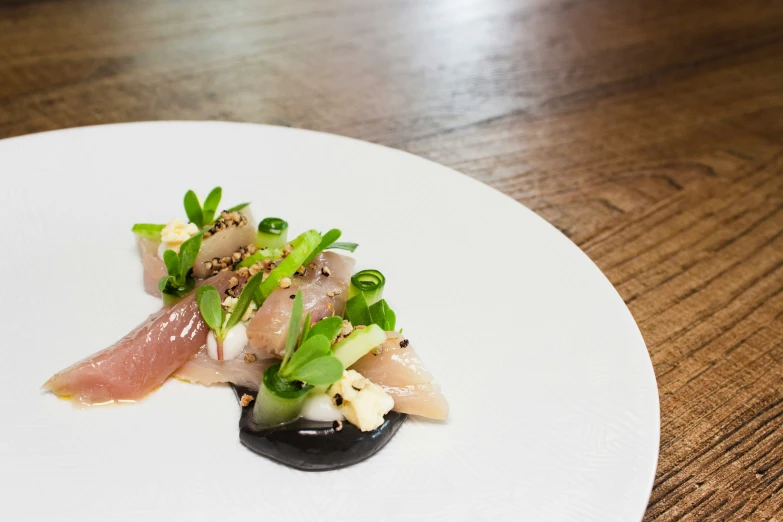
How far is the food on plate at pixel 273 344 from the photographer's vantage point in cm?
140

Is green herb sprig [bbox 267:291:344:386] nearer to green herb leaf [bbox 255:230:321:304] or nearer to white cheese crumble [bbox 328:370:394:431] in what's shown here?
white cheese crumble [bbox 328:370:394:431]

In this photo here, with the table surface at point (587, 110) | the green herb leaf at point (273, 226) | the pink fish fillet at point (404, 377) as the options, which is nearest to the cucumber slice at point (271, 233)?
the green herb leaf at point (273, 226)

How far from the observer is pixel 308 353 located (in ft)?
4.63

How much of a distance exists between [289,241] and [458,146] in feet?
3.28

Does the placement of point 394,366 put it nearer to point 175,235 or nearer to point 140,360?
point 140,360

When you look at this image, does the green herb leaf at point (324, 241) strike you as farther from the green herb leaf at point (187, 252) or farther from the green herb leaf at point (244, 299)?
the green herb leaf at point (187, 252)

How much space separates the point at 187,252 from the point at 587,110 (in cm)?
192

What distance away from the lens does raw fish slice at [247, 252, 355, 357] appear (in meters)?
1.53

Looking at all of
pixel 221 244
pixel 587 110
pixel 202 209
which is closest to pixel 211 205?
pixel 202 209

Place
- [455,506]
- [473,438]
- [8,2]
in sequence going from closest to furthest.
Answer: [455,506] → [473,438] → [8,2]

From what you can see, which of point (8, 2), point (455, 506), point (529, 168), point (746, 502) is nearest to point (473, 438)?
point (455, 506)

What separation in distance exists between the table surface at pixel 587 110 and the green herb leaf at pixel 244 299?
919 millimetres

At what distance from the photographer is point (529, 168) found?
2.64 m

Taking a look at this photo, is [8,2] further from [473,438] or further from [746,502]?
[746,502]
